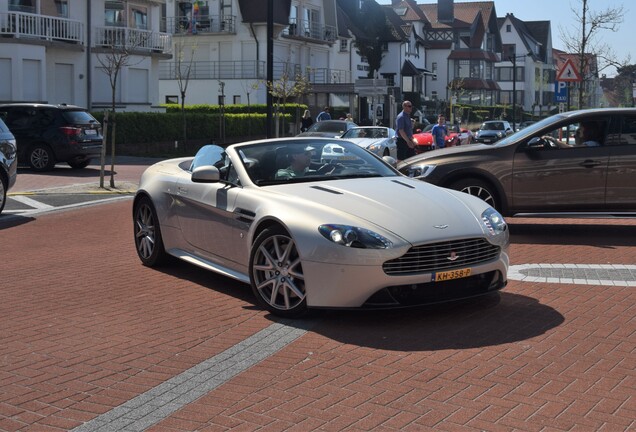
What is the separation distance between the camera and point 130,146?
1320 inches

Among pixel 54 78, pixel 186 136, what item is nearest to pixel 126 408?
pixel 186 136

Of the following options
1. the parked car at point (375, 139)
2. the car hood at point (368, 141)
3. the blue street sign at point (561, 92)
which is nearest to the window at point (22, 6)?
the parked car at point (375, 139)

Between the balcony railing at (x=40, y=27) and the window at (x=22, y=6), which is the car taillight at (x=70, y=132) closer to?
the balcony railing at (x=40, y=27)

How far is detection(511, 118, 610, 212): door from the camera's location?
1186cm

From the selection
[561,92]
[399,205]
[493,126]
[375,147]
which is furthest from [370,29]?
[399,205]

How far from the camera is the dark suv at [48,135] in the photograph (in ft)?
76.7

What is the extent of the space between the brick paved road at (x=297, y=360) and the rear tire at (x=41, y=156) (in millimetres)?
14799

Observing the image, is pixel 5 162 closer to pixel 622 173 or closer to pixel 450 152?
pixel 450 152

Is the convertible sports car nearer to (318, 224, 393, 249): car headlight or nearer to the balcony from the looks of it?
(318, 224, 393, 249): car headlight

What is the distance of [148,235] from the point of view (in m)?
9.56

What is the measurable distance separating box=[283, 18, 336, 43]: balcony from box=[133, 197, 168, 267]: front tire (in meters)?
54.8

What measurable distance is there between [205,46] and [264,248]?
183 ft

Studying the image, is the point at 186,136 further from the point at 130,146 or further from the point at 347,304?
the point at 347,304

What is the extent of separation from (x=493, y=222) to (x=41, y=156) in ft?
59.1
